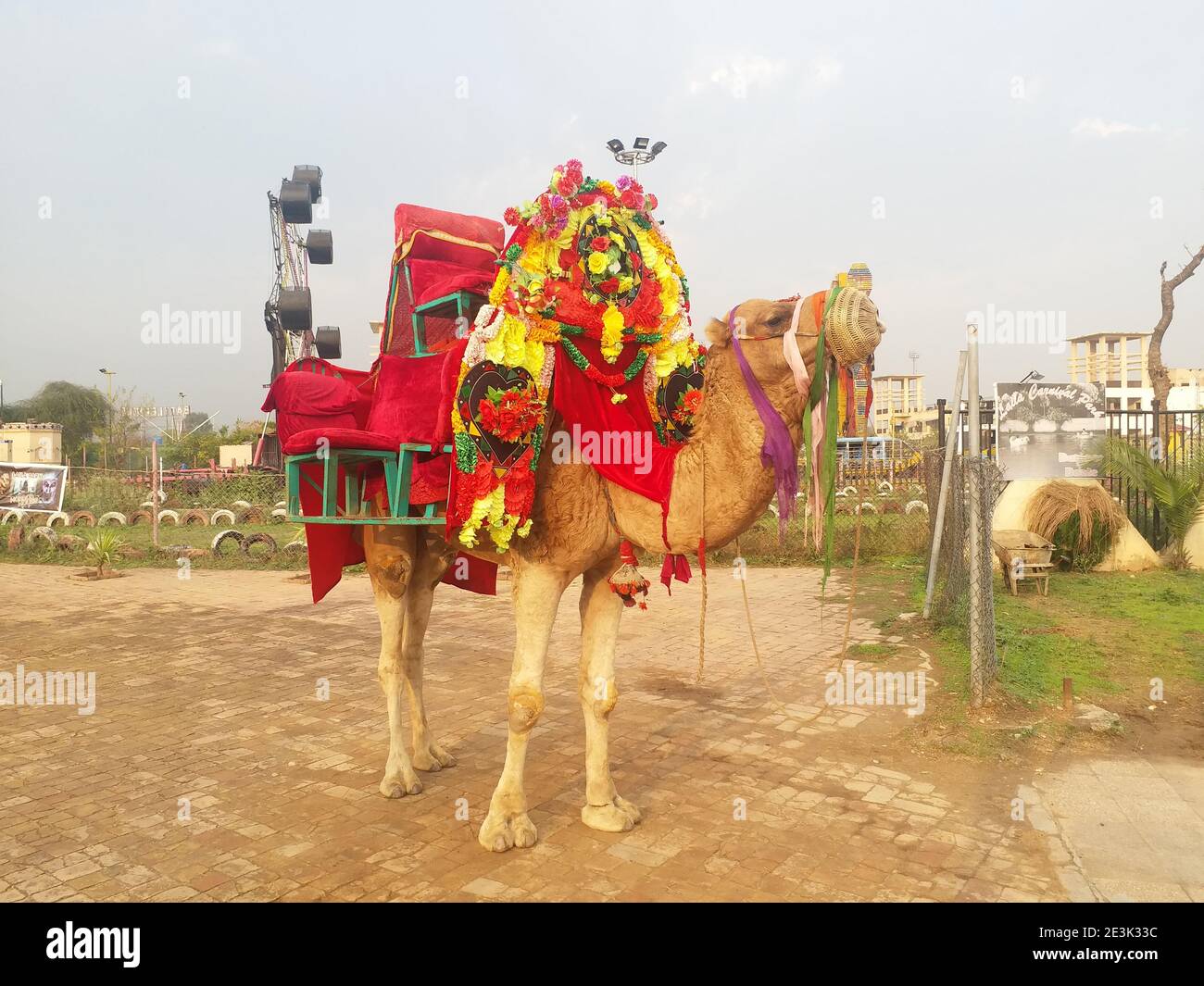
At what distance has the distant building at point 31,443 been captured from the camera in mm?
39719

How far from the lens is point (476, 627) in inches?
387

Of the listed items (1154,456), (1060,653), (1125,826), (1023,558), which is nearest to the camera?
(1125,826)

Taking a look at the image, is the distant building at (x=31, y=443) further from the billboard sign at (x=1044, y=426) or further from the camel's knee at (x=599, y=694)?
the camel's knee at (x=599, y=694)

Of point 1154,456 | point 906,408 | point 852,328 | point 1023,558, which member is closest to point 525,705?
point 852,328

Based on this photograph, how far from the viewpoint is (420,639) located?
5.28 metres

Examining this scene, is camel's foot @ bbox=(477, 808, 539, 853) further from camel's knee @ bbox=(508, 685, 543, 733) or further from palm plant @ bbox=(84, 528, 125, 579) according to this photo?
palm plant @ bbox=(84, 528, 125, 579)

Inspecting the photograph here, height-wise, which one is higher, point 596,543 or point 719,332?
point 719,332

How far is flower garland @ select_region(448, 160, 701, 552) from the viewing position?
3.74m

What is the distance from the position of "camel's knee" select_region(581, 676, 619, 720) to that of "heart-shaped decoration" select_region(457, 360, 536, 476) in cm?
135

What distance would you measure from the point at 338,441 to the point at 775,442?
2.05 m

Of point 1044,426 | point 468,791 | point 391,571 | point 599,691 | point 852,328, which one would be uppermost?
point 1044,426

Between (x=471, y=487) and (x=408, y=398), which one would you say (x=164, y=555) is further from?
(x=471, y=487)

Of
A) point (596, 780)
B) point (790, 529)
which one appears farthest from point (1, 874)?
point (790, 529)

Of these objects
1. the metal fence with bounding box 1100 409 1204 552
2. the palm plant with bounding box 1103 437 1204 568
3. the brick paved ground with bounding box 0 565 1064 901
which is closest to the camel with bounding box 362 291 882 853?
the brick paved ground with bounding box 0 565 1064 901
